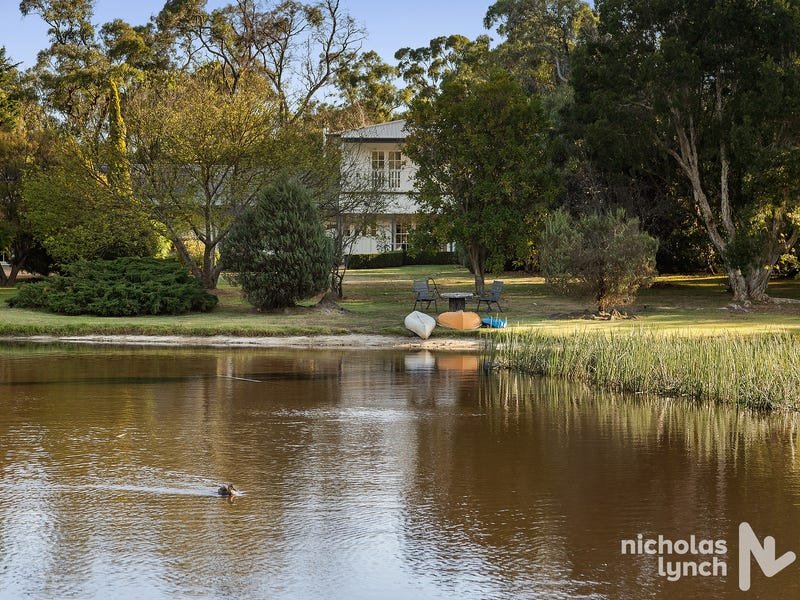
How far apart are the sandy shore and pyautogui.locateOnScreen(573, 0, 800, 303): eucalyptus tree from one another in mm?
10414

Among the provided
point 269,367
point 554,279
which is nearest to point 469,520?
point 269,367

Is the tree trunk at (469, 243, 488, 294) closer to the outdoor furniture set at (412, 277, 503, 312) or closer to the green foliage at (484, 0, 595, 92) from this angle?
the outdoor furniture set at (412, 277, 503, 312)

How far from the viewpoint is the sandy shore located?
24.5 metres

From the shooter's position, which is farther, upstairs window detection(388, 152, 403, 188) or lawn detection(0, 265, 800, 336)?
upstairs window detection(388, 152, 403, 188)

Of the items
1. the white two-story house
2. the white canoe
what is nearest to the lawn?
the white canoe

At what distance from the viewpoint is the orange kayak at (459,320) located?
26.0m

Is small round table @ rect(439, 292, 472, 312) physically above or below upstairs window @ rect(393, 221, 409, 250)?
below

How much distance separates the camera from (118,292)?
99.3ft

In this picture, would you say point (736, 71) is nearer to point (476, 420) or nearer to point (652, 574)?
point (476, 420)

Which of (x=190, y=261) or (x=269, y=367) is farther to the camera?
(x=190, y=261)

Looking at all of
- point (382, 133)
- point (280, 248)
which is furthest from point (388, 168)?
point (280, 248)

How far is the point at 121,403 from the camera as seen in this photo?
15.8 metres

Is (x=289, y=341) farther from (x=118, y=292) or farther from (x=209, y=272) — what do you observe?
(x=209, y=272)

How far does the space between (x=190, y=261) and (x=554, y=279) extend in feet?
43.0
